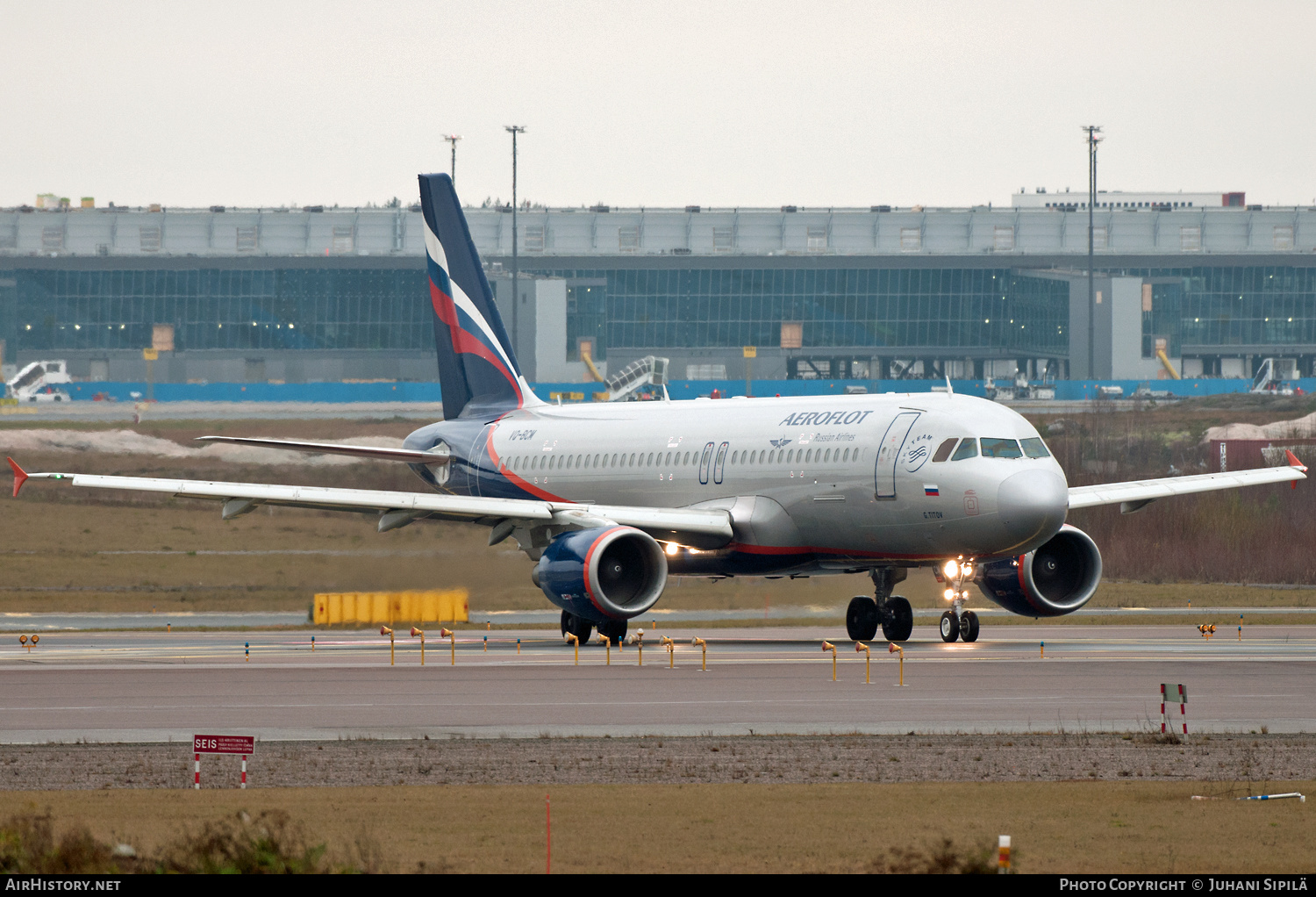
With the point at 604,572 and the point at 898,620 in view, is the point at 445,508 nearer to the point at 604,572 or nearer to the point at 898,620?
the point at 604,572

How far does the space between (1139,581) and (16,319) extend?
13535 cm

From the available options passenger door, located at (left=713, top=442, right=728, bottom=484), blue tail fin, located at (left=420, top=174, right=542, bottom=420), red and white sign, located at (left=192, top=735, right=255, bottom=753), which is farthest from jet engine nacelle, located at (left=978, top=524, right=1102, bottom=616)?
red and white sign, located at (left=192, top=735, right=255, bottom=753)

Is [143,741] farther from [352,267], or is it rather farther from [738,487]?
[352,267]

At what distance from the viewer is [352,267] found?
557ft

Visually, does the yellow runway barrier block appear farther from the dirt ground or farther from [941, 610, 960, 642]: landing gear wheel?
the dirt ground

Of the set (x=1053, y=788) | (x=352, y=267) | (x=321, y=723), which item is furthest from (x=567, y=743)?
(x=352, y=267)

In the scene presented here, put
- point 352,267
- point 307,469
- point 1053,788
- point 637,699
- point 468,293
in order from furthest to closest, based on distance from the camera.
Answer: point 352,267 < point 307,469 < point 468,293 < point 637,699 < point 1053,788

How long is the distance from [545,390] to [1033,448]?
109107mm

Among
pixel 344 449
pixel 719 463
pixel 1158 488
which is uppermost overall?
pixel 344 449

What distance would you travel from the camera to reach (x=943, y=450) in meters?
37.5

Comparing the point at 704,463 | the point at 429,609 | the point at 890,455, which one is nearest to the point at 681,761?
the point at 890,455

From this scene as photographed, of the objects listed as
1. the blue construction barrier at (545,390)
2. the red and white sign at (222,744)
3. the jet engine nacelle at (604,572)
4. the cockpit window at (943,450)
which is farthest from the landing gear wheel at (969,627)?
the blue construction barrier at (545,390)

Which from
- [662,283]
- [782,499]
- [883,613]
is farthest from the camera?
[662,283]

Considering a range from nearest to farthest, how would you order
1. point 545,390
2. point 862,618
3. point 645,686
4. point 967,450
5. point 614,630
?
point 645,686 → point 967,450 → point 614,630 → point 862,618 → point 545,390
